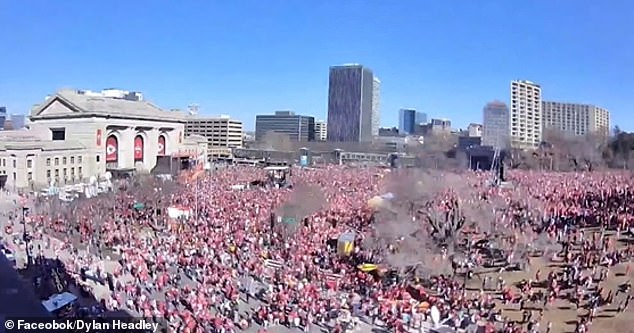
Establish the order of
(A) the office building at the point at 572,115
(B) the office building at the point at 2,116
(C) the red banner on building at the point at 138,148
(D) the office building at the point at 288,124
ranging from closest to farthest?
1. (C) the red banner on building at the point at 138,148
2. (B) the office building at the point at 2,116
3. (A) the office building at the point at 572,115
4. (D) the office building at the point at 288,124

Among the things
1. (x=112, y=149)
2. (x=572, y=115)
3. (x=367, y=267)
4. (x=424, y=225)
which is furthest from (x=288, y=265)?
(x=572, y=115)

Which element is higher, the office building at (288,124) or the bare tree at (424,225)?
the office building at (288,124)

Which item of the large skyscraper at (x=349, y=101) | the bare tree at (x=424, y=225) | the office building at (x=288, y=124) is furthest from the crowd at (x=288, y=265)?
the large skyscraper at (x=349, y=101)

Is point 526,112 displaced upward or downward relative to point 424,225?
upward

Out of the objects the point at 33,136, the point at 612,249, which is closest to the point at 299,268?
the point at 612,249

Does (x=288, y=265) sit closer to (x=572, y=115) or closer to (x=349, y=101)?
(x=572, y=115)

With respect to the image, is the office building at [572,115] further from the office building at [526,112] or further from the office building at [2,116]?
the office building at [2,116]
